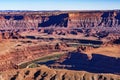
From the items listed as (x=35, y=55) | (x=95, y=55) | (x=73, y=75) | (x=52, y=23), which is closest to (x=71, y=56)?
(x=95, y=55)

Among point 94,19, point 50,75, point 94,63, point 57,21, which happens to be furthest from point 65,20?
point 50,75

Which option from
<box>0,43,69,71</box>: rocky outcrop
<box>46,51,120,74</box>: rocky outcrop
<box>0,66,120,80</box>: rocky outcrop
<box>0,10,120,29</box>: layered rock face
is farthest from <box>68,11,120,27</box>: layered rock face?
<box>0,66,120,80</box>: rocky outcrop

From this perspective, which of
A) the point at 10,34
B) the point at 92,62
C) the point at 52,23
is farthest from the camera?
the point at 52,23

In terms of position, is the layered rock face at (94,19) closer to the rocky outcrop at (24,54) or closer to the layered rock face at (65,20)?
the layered rock face at (65,20)

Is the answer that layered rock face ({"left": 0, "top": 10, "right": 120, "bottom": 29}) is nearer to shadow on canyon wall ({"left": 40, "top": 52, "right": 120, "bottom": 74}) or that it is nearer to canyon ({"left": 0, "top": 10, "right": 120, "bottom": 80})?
canyon ({"left": 0, "top": 10, "right": 120, "bottom": 80})

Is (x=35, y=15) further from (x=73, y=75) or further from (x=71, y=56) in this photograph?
(x=73, y=75)

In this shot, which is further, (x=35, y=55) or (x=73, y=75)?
(x=35, y=55)

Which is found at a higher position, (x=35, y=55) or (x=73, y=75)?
(x=73, y=75)

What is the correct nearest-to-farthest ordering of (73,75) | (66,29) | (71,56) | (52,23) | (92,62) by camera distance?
(73,75) → (92,62) → (71,56) → (66,29) → (52,23)
